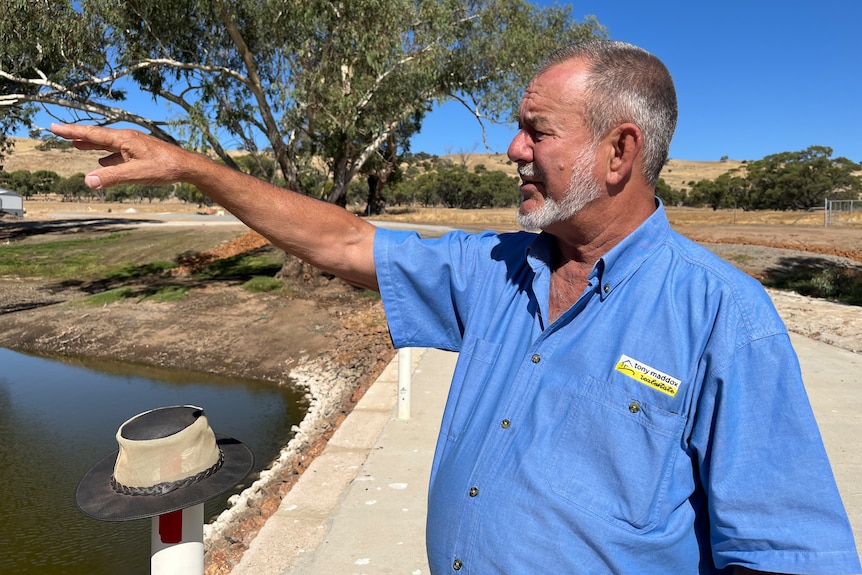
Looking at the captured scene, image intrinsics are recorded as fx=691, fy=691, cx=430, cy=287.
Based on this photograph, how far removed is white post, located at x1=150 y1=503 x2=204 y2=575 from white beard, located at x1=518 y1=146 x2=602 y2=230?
1.26m

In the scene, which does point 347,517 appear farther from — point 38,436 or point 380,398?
Answer: point 38,436

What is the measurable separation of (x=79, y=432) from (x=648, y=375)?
7.82 metres

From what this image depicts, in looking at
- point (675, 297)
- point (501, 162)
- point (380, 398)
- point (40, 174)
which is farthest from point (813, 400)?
point (501, 162)

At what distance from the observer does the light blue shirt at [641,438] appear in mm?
1340

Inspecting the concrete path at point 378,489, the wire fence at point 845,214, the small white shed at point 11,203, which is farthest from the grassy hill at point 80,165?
the concrete path at point 378,489

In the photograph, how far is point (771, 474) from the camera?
1.34m

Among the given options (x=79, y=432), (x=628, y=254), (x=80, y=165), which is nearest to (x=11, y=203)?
(x=79, y=432)

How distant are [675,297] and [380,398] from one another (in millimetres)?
5305

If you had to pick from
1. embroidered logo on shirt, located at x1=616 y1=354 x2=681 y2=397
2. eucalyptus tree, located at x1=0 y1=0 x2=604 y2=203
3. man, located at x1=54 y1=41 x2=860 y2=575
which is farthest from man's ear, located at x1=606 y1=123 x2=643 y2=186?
eucalyptus tree, located at x1=0 y1=0 x2=604 y2=203

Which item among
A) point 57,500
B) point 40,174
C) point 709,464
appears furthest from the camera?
point 40,174

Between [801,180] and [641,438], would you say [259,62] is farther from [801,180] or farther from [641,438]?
[801,180]

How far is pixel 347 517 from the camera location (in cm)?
408

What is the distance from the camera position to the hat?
1855 mm

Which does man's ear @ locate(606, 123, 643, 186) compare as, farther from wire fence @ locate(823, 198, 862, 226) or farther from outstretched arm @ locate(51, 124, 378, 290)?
wire fence @ locate(823, 198, 862, 226)
